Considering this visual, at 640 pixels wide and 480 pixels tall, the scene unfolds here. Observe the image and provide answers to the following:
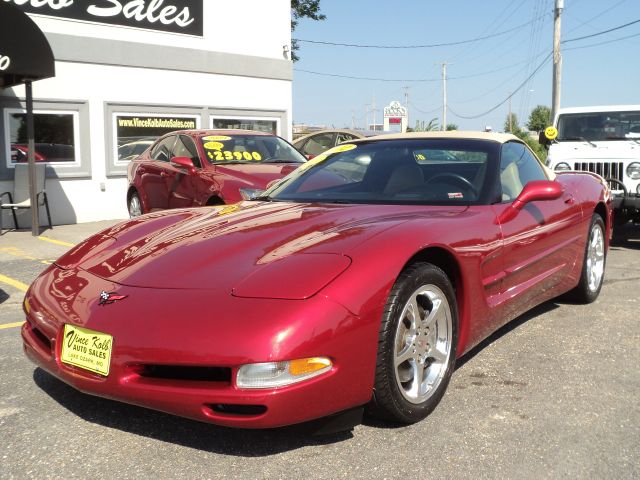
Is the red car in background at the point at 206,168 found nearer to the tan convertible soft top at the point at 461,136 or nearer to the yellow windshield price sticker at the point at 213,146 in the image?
the yellow windshield price sticker at the point at 213,146

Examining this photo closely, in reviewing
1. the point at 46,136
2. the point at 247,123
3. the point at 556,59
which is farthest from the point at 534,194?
the point at 556,59

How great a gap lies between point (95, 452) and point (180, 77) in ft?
37.1

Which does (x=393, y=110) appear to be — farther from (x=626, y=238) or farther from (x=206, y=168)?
(x=206, y=168)

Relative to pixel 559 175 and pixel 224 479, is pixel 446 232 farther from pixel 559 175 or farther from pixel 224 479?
pixel 559 175

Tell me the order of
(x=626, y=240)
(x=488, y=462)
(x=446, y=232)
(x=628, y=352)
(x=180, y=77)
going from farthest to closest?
(x=180, y=77) → (x=626, y=240) → (x=628, y=352) → (x=446, y=232) → (x=488, y=462)

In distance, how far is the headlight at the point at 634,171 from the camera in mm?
8625

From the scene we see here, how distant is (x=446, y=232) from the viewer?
10.5 feet

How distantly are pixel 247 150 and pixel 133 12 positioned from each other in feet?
18.1

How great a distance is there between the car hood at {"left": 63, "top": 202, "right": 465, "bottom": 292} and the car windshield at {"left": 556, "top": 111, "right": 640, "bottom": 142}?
655 cm

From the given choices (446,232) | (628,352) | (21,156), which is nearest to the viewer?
(446,232)

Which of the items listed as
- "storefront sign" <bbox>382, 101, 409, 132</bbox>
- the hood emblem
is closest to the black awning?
the hood emblem

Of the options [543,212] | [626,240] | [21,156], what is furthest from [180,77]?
[543,212]

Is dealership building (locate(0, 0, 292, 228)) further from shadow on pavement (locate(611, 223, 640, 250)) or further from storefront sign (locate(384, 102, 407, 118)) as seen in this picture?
storefront sign (locate(384, 102, 407, 118))

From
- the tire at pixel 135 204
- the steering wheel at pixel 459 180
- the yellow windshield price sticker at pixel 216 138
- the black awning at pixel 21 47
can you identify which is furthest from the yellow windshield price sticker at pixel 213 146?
the steering wheel at pixel 459 180
